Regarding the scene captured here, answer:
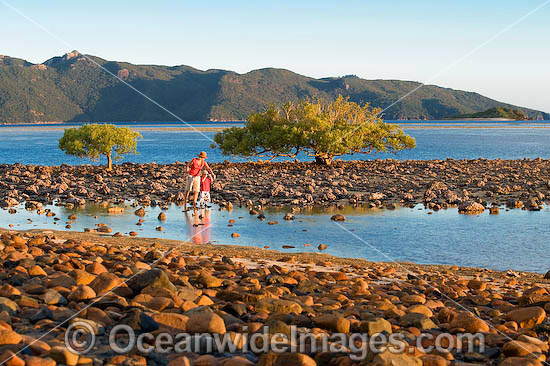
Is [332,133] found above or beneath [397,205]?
above

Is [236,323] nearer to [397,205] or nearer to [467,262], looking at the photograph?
[467,262]

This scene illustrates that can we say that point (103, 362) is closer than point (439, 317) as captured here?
Yes

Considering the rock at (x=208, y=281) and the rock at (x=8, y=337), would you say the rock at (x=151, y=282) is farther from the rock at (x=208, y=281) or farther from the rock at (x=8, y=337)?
the rock at (x=8, y=337)

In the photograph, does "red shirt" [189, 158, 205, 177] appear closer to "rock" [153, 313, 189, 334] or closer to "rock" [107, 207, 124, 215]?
"rock" [107, 207, 124, 215]

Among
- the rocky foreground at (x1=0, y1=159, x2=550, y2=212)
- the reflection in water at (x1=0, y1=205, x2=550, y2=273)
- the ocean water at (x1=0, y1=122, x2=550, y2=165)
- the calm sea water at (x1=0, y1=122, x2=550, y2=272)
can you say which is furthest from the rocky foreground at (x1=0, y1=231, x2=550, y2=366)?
the ocean water at (x1=0, y1=122, x2=550, y2=165)

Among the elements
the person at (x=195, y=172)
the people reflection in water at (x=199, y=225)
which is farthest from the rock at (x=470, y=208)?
the people reflection in water at (x=199, y=225)

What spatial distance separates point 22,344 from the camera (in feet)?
17.0

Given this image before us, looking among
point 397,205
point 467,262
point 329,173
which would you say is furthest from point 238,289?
point 329,173

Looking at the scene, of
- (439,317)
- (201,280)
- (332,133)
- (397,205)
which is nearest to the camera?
(439,317)

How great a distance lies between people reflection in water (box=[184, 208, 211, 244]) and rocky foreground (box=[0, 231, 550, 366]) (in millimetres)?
4606

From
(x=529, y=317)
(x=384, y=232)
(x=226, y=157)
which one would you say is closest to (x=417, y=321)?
(x=529, y=317)

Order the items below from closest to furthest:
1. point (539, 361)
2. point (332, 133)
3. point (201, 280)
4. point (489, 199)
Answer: point (539, 361) < point (201, 280) < point (489, 199) < point (332, 133)

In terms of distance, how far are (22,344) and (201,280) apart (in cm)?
354

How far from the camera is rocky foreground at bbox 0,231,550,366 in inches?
213
